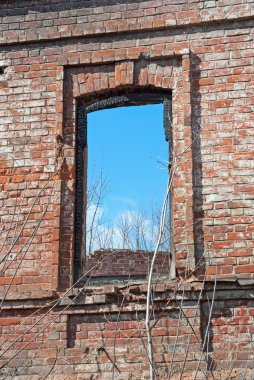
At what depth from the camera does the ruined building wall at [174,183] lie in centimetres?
635

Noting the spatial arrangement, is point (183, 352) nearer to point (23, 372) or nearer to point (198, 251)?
point (198, 251)

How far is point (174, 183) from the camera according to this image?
22.5 feet

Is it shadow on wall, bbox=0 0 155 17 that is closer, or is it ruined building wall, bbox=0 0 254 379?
ruined building wall, bbox=0 0 254 379

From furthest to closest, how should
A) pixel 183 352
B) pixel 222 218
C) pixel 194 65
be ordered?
pixel 194 65 < pixel 222 218 < pixel 183 352

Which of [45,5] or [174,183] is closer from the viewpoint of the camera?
[174,183]

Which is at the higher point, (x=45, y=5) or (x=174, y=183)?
(x=45, y=5)

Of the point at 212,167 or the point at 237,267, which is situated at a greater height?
the point at 212,167

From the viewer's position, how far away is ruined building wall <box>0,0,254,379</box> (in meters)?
6.35

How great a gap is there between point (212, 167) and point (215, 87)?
2.97 ft

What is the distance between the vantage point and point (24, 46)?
24.9 ft

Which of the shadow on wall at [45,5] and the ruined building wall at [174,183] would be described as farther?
the shadow on wall at [45,5]

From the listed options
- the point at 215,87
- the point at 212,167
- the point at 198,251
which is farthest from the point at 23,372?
the point at 215,87

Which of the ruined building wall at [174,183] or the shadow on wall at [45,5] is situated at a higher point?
the shadow on wall at [45,5]

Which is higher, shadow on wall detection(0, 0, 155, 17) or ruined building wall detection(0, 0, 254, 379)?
shadow on wall detection(0, 0, 155, 17)
